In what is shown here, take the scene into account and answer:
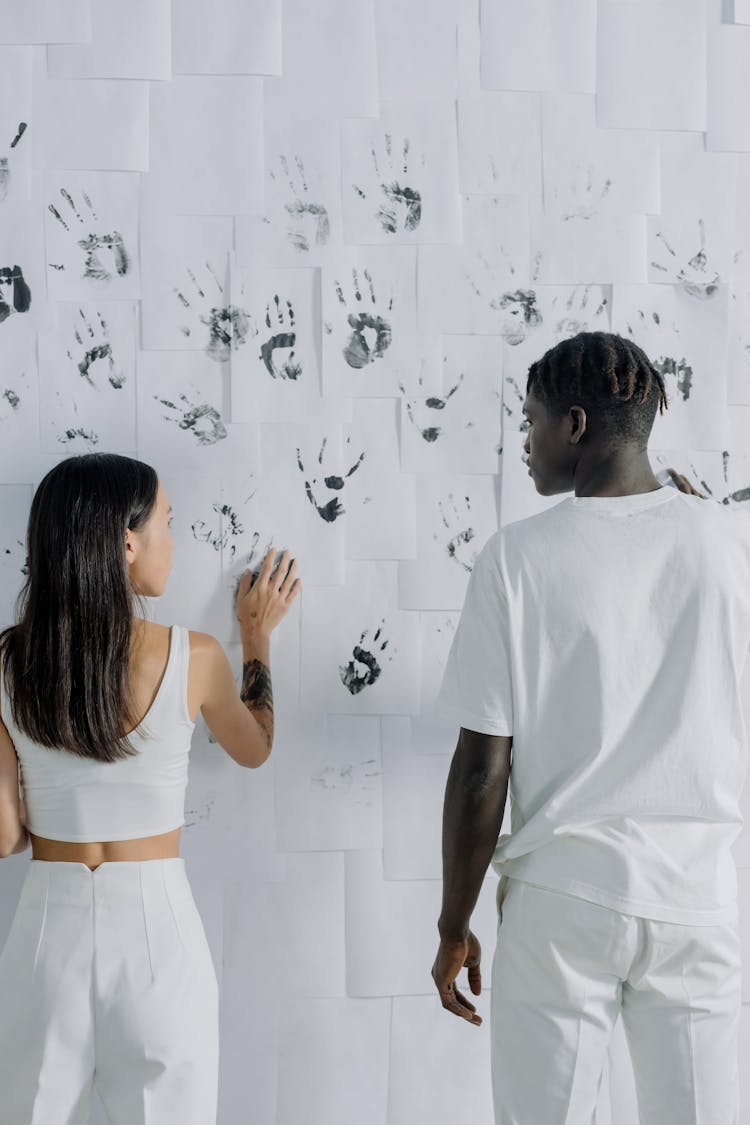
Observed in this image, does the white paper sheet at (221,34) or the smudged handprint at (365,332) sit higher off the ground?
the white paper sheet at (221,34)

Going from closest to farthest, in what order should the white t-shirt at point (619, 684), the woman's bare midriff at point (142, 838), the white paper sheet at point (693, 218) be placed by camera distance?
the white t-shirt at point (619, 684), the woman's bare midriff at point (142, 838), the white paper sheet at point (693, 218)

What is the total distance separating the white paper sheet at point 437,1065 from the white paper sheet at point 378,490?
0.70m

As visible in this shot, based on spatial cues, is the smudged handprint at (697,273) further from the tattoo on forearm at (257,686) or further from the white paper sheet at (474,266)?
the tattoo on forearm at (257,686)

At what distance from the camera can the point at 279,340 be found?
4.89 ft

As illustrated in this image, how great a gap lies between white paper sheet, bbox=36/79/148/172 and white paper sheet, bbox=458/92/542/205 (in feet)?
1.62

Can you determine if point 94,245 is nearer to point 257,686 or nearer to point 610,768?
point 257,686

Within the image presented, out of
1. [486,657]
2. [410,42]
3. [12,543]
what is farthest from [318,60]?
[486,657]

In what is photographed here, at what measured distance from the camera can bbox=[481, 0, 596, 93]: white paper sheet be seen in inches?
58.7

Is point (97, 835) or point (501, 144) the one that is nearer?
point (97, 835)

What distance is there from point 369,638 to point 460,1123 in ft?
2.57

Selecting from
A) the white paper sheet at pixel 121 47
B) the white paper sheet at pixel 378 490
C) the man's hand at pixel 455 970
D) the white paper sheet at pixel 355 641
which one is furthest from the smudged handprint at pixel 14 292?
the man's hand at pixel 455 970

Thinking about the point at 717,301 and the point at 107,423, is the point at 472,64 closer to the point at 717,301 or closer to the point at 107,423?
the point at 717,301

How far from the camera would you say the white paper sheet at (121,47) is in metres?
1.46

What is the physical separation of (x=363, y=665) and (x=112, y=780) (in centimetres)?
48
